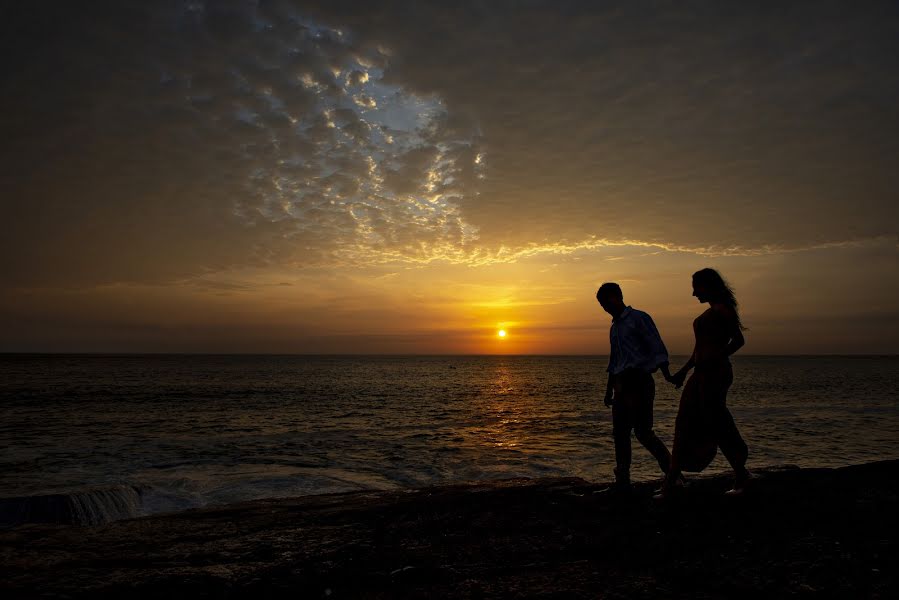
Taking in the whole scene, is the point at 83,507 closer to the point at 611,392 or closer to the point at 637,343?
the point at 611,392

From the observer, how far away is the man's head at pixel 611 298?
562 cm

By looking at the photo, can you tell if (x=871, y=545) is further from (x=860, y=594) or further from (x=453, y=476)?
(x=453, y=476)

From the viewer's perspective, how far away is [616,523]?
4.36 metres

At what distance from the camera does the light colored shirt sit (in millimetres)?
5332

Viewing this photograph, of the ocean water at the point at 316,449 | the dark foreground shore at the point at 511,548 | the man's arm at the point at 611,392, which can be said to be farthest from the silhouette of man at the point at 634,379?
the ocean water at the point at 316,449

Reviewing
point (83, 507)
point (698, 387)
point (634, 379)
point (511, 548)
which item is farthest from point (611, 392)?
point (83, 507)

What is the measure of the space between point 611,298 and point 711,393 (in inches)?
55.6

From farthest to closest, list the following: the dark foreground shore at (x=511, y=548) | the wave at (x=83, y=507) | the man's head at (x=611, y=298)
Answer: the wave at (x=83, y=507) < the man's head at (x=611, y=298) < the dark foreground shore at (x=511, y=548)

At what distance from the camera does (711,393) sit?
486 centimetres

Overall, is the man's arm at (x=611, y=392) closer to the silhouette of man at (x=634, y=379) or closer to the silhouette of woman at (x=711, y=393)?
the silhouette of man at (x=634, y=379)

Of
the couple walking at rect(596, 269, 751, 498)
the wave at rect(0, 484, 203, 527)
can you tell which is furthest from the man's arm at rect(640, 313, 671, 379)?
the wave at rect(0, 484, 203, 527)

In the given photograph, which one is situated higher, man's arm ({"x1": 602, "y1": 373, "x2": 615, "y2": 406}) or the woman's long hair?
the woman's long hair

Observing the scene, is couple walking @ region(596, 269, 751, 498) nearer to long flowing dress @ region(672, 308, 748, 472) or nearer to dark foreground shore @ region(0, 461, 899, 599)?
long flowing dress @ region(672, 308, 748, 472)

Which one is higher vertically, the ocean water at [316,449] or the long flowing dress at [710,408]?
the long flowing dress at [710,408]
